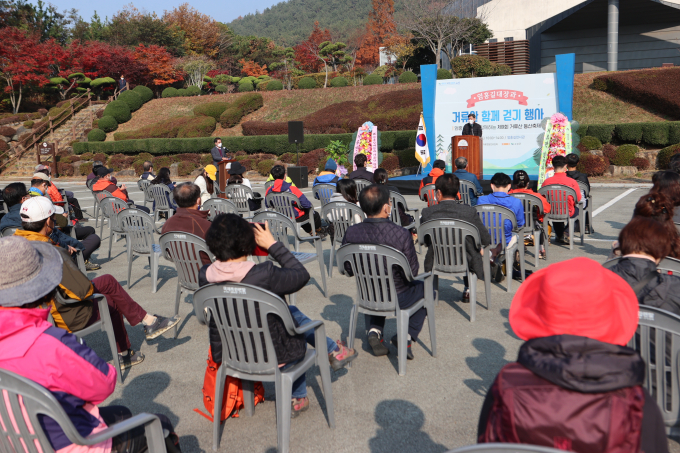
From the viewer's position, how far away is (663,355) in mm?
2264

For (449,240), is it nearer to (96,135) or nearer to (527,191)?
(527,191)

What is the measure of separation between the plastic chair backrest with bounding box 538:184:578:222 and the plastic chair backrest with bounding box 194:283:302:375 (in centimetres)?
527

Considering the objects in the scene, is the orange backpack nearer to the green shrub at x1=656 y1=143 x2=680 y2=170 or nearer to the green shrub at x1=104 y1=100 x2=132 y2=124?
the green shrub at x1=656 y1=143 x2=680 y2=170

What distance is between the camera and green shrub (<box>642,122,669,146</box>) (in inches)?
673

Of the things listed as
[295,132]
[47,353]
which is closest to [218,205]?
[47,353]

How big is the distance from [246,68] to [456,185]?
46.6 metres

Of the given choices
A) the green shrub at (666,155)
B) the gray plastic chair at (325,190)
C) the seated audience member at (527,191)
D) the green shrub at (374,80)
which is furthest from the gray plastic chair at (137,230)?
the green shrub at (374,80)

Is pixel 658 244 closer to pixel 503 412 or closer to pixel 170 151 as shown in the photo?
pixel 503 412

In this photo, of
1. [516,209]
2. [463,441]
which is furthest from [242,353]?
[516,209]

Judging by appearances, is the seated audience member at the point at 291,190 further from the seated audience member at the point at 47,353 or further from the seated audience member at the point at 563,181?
the seated audience member at the point at 47,353

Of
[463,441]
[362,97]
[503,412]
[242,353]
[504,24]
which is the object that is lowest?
[463,441]

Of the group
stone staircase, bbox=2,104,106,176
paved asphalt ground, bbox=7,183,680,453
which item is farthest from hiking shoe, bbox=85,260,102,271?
stone staircase, bbox=2,104,106,176

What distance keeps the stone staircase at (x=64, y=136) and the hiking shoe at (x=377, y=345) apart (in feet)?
88.1

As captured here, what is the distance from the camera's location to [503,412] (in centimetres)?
141
